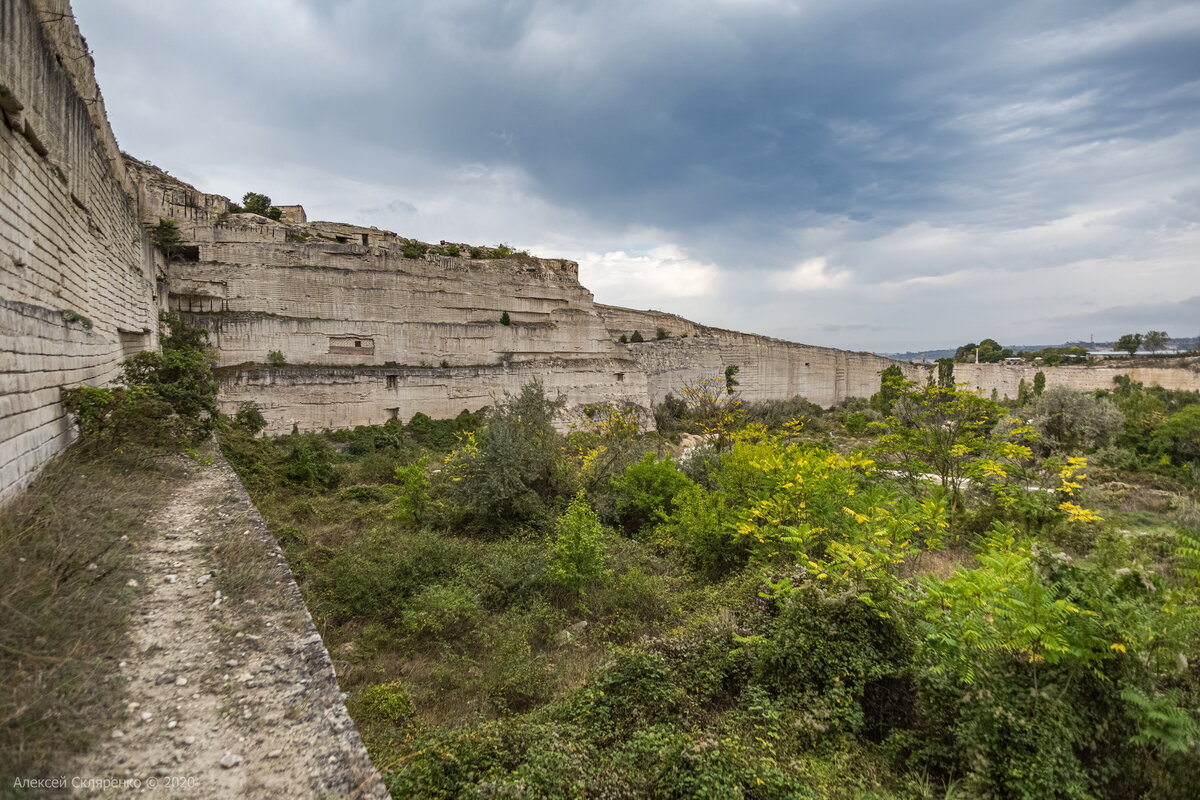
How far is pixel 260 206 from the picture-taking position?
23.2m

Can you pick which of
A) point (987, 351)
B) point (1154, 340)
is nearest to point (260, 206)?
point (987, 351)

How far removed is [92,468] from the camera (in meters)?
4.86

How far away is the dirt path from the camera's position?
2.02m

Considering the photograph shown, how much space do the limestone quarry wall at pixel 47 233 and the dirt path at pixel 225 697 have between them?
70.4 inches

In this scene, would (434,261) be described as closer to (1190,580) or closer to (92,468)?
(92,468)

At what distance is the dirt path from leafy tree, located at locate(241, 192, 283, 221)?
24.8 metres

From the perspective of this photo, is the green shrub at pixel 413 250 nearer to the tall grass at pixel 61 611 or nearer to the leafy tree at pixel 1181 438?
the tall grass at pixel 61 611

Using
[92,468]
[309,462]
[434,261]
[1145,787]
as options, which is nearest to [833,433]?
[434,261]

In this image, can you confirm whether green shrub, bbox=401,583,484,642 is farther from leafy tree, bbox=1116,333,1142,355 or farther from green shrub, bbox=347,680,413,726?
leafy tree, bbox=1116,333,1142,355

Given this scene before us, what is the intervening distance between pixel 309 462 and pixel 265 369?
7.46 metres

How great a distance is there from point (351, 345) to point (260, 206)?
931 cm

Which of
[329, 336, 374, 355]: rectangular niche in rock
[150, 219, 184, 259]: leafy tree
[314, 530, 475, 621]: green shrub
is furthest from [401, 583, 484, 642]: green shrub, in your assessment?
[150, 219, 184, 259]: leafy tree

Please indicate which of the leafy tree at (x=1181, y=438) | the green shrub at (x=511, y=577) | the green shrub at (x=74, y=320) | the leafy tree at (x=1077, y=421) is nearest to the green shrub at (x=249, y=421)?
the green shrub at (x=74, y=320)

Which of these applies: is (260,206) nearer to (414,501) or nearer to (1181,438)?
(414,501)
